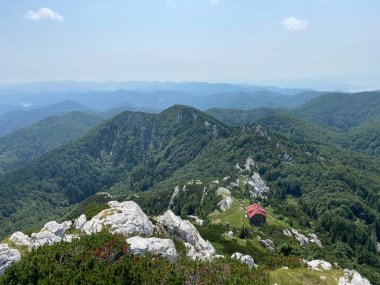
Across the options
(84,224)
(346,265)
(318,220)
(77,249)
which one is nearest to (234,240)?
(346,265)

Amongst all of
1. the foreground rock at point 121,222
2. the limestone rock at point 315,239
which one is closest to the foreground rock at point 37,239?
the foreground rock at point 121,222

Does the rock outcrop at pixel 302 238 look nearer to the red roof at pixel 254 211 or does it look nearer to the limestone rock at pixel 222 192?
the red roof at pixel 254 211

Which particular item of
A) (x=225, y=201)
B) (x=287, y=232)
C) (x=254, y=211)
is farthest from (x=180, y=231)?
(x=225, y=201)

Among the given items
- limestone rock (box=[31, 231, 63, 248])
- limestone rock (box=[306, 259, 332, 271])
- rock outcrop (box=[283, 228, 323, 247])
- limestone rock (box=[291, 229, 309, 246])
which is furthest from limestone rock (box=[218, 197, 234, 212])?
limestone rock (box=[306, 259, 332, 271])

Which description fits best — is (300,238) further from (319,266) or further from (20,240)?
(20,240)

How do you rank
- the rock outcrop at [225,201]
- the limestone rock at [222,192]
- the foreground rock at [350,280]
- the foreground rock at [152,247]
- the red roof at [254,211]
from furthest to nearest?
the limestone rock at [222,192] → the rock outcrop at [225,201] → the red roof at [254,211] → the foreground rock at [152,247] → the foreground rock at [350,280]
